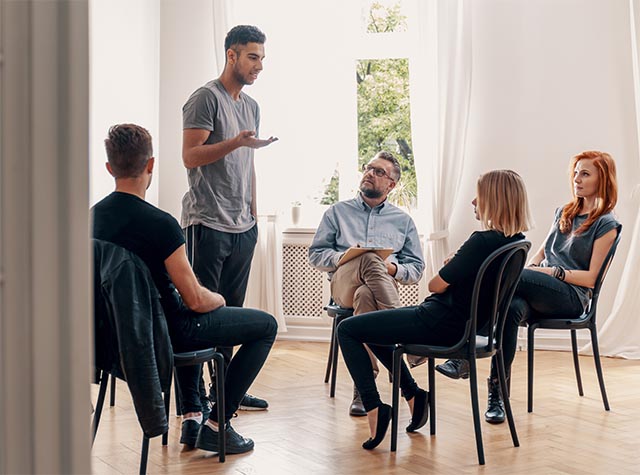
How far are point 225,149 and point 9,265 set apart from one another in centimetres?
235

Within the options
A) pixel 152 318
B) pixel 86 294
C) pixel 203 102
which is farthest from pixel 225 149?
pixel 86 294

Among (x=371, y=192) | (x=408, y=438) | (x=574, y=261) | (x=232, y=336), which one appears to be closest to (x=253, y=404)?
(x=408, y=438)

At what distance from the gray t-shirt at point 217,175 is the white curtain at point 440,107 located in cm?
216

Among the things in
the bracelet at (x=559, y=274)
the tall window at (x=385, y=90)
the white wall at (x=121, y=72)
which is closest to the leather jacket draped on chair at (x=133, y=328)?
the bracelet at (x=559, y=274)

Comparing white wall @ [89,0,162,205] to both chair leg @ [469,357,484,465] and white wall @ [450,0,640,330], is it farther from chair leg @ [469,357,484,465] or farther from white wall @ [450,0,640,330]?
chair leg @ [469,357,484,465]

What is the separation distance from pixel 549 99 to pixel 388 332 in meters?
2.96

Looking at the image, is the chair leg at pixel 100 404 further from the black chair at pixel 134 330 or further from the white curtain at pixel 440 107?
the white curtain at pixel 440 107

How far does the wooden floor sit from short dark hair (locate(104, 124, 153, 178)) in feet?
3.29

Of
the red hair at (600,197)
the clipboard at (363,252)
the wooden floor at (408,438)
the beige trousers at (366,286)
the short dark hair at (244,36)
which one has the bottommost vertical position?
the wooden floor at (408,438)

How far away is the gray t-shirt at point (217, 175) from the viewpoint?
326 centimetres

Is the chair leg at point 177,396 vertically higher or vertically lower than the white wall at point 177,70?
lower

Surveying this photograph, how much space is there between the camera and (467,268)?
2.72 meters

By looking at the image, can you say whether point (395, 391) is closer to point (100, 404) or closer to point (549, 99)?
point (100, 404)

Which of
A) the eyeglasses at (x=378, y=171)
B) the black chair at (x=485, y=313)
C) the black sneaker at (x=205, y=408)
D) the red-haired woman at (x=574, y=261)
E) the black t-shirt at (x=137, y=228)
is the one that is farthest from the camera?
the eyeglasses at (x=378, y=171)
